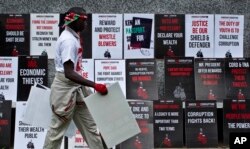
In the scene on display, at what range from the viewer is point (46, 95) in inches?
283

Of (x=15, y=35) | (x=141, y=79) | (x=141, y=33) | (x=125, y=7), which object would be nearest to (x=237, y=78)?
(x=141, y=79)

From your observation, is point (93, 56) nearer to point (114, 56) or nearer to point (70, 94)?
point (114, 56)

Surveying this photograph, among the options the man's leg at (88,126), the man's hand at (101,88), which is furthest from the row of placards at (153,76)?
the man's hand at (101,88)

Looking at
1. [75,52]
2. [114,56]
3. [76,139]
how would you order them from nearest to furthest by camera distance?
[75,52] < [76,139] < [114,56]

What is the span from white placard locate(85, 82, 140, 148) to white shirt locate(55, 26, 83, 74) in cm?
42

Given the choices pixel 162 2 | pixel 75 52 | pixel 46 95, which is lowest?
pixel 46 95

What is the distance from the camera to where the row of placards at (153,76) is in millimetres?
8398

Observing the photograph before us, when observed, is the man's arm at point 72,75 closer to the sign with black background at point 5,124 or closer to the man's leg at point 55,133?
the man's leg at point 55,133

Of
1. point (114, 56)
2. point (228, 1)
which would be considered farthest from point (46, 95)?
point (228, 1)

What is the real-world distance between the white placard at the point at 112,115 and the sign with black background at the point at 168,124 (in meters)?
1.64

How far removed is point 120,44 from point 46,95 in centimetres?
174

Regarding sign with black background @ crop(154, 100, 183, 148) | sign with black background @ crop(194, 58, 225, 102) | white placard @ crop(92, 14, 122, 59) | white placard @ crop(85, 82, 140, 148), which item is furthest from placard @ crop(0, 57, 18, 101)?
sign with black background @ crop(194, 58, 225, 102)

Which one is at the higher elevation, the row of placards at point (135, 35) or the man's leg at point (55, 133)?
the row of placards at point (135, 35)

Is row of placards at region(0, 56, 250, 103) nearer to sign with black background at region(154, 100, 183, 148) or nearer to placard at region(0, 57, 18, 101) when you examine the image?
placard at region(0, 57, 18, 101)
